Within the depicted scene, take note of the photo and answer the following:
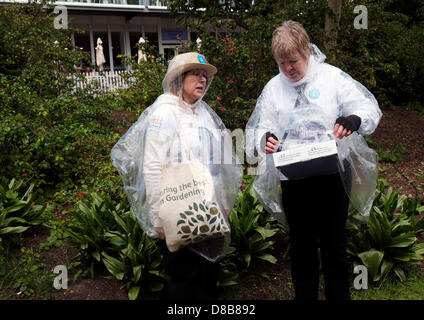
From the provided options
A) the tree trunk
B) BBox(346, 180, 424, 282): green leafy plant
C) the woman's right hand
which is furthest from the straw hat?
the tree trunk

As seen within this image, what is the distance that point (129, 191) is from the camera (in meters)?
2.71

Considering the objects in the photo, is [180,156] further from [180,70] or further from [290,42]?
[290,42]

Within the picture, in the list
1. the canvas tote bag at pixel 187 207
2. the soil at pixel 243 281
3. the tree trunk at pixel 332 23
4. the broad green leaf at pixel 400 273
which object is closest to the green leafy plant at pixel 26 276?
the soil at pixel 243 281

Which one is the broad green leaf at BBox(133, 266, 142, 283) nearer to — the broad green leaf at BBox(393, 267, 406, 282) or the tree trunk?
the broad green leaf at BBox(393, 267, 406, 282)

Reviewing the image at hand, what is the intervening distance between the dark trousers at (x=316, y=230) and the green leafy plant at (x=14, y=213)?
2625mm

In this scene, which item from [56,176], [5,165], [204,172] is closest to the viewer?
[204,172]

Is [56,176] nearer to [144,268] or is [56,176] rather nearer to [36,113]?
[36,113]

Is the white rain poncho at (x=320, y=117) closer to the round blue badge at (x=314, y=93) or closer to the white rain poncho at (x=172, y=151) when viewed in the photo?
the round blue badge at (x=314, y=93)

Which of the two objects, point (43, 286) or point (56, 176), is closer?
point (43, 286)

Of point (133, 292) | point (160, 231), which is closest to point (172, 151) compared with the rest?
point (160, 231)

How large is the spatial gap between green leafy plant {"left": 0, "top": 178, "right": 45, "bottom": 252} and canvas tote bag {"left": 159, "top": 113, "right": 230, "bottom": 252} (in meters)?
2.08

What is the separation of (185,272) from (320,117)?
4.22 feet
